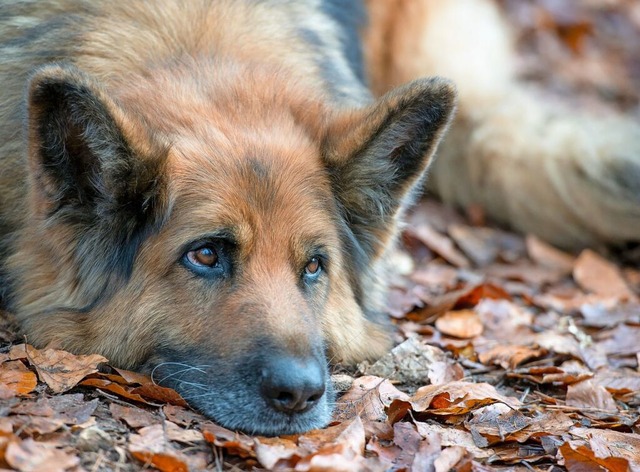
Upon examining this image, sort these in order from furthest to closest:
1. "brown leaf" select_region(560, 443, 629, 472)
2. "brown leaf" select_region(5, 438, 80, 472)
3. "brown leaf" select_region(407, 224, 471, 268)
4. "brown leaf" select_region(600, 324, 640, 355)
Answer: "brown leaf" select_region(407, 224, 471, 268)
"brown leaf" select_region(600, 324, 640, 355)
"brown leaf" select_region(560, 443, 629, 472)
"brown leaf" select_region(5, 438, 80, 472)

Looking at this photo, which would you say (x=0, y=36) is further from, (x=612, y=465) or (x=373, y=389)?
(x=612, y=465)

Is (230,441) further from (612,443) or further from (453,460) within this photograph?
(612,443)

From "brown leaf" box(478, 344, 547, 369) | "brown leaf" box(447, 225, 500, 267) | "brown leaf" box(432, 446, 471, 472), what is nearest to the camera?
"brown leaf" box(432, 446, 471, 472)

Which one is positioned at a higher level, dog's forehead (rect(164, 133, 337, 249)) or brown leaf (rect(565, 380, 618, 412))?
dog's forehead (rect(164, 133, 337, 249))

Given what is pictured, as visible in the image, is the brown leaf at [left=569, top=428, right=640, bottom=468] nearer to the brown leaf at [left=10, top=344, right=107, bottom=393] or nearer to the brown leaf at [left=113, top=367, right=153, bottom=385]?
the brown leaf at [left=113, top=367, right=153, bottom=385]

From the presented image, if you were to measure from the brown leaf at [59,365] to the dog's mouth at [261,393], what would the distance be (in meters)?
0.42

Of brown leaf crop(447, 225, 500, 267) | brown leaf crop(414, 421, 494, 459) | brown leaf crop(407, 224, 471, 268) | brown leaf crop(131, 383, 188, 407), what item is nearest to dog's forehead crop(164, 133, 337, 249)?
brown leaf crop(131, 383, 188, 407)

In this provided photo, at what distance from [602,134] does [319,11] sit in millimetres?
3006

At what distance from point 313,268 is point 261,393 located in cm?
77

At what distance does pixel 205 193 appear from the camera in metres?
3.85

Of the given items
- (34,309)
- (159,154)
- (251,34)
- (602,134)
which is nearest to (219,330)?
(159,154)

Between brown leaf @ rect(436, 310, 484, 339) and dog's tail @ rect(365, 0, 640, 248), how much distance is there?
228cm

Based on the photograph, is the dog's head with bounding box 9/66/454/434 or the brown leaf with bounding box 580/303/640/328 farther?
the brown leaf with bounding box 580/303/640/328

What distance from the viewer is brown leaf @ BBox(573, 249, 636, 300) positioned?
6.77 metres
